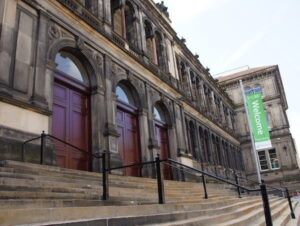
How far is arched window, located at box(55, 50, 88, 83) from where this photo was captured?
9570 millimetres

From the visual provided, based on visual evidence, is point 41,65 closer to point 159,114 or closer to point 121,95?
point 121,95

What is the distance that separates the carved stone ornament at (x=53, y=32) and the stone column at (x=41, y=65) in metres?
0.23

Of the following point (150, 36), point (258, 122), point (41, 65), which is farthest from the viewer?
point (258, 122)

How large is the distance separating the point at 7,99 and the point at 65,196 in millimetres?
3561

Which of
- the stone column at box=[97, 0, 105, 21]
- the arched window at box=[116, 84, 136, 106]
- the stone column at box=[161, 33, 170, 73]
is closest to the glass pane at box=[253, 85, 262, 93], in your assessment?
the stone column at box=[161, 33, 170, 73]

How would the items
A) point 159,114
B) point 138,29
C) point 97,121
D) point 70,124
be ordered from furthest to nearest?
point 159,114 < point 138,29 < point 97,121 < point 70,124

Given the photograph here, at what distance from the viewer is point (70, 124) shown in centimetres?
936

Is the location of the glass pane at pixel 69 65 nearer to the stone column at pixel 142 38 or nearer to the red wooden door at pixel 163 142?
the stone column at pixel 142 38

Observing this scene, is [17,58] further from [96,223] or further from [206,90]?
[206,90]

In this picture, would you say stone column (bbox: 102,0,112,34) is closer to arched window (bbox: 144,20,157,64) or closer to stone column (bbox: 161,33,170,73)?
arched window (bbox: 144,20,157,64)

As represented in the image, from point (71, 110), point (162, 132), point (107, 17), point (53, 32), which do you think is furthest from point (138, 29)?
point (71, 110)

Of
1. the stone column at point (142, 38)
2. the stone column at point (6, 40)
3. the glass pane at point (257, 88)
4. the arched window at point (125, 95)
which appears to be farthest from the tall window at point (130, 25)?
the glass pane at point (257, 88)

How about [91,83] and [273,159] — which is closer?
[91,83]

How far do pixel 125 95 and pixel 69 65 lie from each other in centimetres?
346
